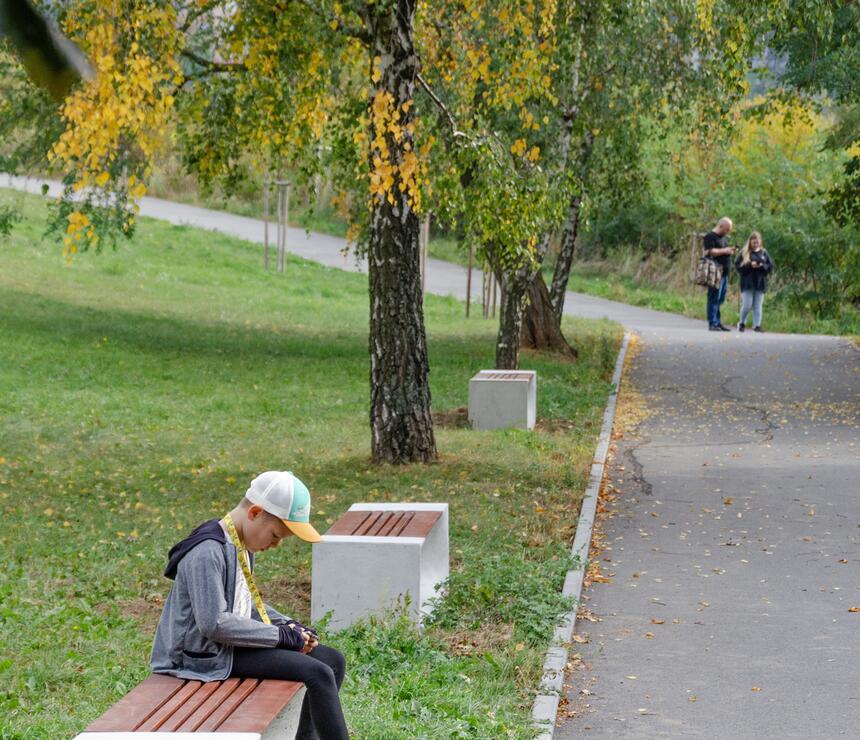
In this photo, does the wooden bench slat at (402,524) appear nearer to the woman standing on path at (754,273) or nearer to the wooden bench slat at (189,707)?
the wooden bench slat at (189,707)

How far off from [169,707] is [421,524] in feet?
11.2

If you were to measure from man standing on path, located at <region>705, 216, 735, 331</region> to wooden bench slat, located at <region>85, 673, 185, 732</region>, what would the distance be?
23.3 m

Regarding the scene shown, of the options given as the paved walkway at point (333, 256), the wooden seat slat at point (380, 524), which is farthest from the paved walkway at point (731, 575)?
the paved walkway at point (333, 256)

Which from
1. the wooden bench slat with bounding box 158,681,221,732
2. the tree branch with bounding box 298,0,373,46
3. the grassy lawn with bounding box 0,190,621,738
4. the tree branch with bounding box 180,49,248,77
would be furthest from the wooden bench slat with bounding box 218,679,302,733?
the tree branch with bounding box 180,49,248,77

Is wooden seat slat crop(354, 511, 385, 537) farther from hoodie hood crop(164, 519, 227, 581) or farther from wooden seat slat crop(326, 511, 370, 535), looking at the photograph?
hoodie hood crop(164, 519, 227, 581)

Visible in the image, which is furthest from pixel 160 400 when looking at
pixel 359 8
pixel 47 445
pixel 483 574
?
pixel 483 574

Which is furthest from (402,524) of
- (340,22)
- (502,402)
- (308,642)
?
(502,402)

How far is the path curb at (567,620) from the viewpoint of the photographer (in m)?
5.99

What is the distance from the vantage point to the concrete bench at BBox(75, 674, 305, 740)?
4.21 m

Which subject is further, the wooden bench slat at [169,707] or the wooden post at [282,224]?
the wooden post at [282,224]

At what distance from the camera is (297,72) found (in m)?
13.7

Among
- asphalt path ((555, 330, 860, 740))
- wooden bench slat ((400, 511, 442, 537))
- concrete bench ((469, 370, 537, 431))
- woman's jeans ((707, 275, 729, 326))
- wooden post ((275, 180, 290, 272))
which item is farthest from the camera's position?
wooden post ((275, 180, 290, 272))

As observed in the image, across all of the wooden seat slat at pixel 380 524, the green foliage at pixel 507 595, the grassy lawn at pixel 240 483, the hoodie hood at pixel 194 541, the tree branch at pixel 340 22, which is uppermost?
the tree branch at pixel 340 22

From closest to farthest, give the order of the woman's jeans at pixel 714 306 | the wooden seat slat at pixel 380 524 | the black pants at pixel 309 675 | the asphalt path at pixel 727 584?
1. the black pants at pixel 309 675
2. the asphalt path at pixel 727 584
3. the wooden seat slat at pixel 380 524
4. the woman's jeans at pixel 714 306
